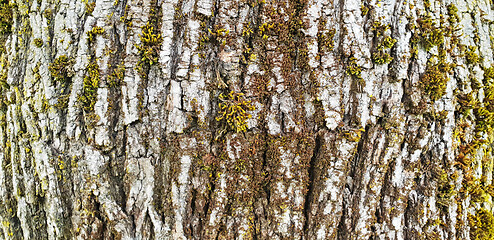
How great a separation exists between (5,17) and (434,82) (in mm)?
3339

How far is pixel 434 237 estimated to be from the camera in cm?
217

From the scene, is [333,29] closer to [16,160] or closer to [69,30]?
[69,30]

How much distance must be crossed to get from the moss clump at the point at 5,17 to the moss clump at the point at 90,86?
97 centimetres

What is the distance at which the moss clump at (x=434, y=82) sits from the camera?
83.8 inches

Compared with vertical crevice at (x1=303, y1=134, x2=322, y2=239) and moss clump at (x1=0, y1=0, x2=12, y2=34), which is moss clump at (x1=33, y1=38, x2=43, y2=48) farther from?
vertical crevice at (x1=303, y1=134, x2=322, y2=239)

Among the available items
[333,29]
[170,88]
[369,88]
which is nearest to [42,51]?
[170,88]

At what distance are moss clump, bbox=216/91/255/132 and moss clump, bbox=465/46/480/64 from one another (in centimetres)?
174

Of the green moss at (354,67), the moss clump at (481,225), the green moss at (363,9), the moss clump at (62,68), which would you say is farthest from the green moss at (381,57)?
the moss clump at (62,68)

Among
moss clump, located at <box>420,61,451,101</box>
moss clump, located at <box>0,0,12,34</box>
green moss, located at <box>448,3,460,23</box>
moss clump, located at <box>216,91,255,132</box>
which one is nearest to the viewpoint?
moss clump, located at <box>216,91,255,132</box>

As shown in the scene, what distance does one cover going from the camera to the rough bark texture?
203 cm

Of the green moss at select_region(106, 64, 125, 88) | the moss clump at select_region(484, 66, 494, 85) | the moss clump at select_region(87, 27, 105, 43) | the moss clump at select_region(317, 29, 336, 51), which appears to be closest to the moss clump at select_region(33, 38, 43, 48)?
the moss clump at select_region(87, 27, 105, 43)

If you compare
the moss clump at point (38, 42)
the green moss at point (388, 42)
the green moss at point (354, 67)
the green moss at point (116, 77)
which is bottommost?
the green moss at point (116, 77)

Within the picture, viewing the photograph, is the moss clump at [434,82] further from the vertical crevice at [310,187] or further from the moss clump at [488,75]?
the vertical crevice at [310,187]

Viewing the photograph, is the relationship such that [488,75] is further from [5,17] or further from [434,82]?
[5,17]
